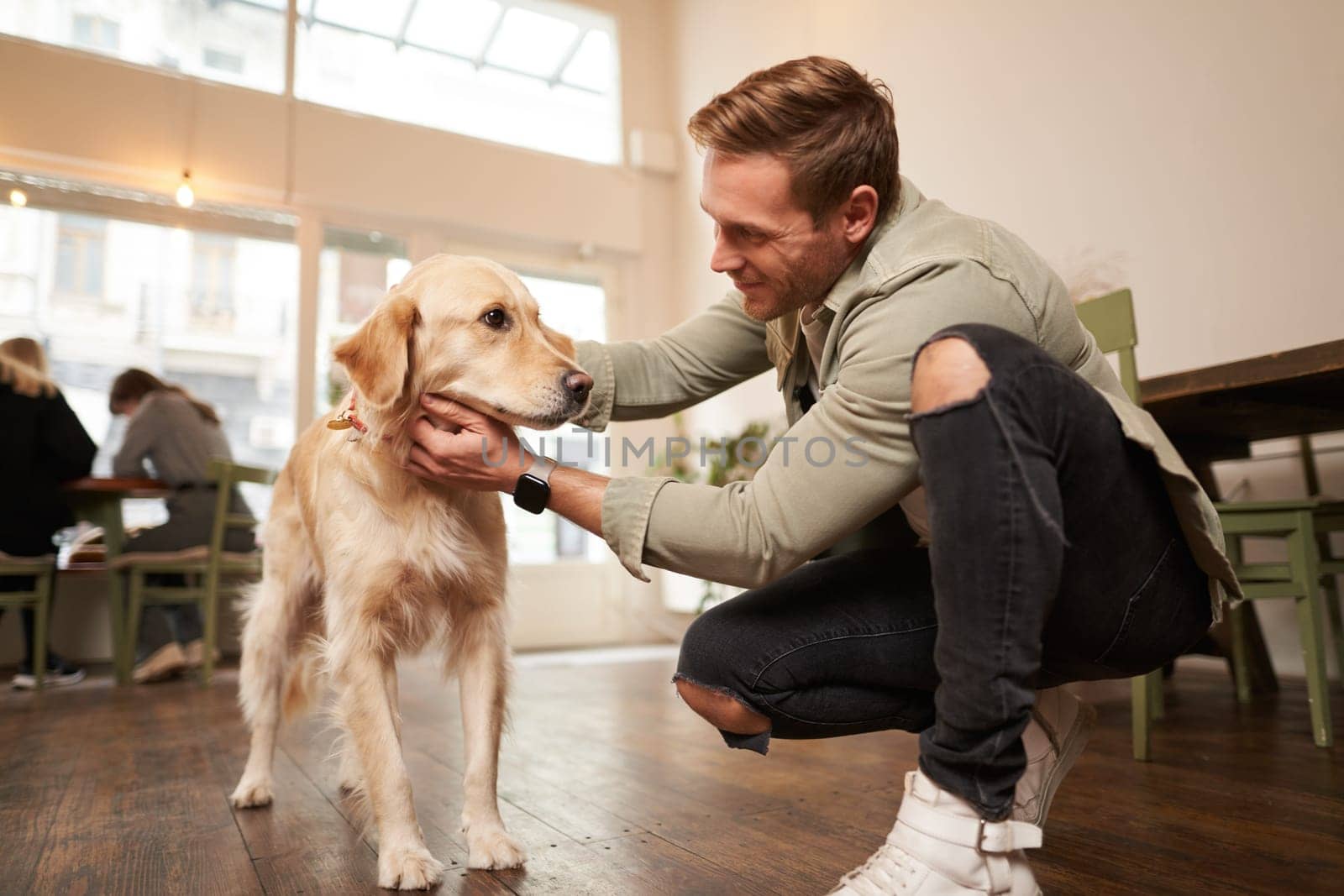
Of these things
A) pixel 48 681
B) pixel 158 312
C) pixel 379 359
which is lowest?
pixel 48 681

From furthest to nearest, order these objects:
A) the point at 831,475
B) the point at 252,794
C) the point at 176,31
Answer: the point at 176,31
the point at 252,794
the point at 831,475

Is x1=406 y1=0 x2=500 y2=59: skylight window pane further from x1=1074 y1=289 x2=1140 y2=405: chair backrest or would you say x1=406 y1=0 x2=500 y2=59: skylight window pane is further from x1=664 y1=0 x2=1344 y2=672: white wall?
x1=1074 y1=289 x2=1140 y2=405: chair backrest

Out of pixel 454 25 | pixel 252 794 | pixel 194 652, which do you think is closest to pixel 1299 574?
pixel 252 794

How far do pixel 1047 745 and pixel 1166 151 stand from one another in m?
3.19

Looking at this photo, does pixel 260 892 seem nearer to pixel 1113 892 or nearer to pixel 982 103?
pixel 1113 892

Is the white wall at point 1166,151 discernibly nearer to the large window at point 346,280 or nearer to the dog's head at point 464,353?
the dog's head at point 464,353

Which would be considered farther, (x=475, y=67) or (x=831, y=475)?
(x=475, y=67)

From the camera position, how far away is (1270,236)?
3.25m

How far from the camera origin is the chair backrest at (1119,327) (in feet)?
6.94

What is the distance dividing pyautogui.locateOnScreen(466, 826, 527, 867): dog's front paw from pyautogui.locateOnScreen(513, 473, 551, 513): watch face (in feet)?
1.89

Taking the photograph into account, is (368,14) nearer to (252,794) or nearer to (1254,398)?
(252,794)

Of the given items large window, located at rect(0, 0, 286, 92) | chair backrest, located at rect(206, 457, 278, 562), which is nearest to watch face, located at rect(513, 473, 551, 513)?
chair backrest, located at rect(206, 457, 278, 562)

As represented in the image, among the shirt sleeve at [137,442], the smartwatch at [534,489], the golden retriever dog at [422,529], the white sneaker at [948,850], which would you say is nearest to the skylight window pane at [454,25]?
the shirt sleeve at [137,442]

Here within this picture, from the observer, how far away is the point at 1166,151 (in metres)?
3.57
